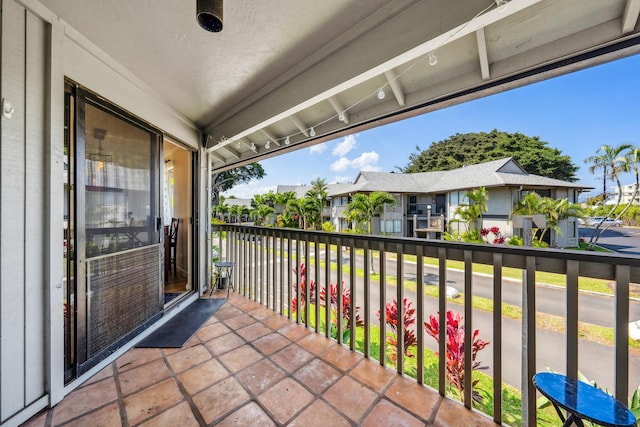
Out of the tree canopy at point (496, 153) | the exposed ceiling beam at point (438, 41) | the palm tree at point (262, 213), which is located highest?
the tree canopy at point (496, 153)

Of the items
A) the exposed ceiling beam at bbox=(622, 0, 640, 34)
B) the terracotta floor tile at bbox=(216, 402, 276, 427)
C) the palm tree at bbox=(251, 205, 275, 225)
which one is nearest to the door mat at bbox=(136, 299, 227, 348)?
the terracotta floor tile at bbox=(216, 402, 276, 427)

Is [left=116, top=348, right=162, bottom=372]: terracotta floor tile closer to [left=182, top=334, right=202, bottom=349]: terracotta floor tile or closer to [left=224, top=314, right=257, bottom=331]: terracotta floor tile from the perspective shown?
[left=182, top=334, right=202, bottom=349]: terracotta floor tile

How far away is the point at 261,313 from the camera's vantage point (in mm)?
2838

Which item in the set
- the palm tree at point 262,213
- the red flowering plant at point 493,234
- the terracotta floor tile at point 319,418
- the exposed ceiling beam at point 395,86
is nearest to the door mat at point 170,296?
the terracotta floor tile at point 319,418

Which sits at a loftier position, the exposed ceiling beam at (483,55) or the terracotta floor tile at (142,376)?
the exposed ceiling beam at (483,55)

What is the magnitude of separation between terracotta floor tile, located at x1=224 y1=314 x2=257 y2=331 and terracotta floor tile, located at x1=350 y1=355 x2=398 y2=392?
4.18ft

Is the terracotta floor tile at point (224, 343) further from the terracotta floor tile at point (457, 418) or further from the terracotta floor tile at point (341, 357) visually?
the terracotta floor tile at point (457, 418)

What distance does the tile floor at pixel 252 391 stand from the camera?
54.4 inches

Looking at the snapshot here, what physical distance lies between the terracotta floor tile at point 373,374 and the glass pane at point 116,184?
217 cm

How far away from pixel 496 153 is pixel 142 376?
2353 cm

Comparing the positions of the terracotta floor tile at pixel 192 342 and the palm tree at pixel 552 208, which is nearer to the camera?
the terracotta floor tile at pixel 192 342

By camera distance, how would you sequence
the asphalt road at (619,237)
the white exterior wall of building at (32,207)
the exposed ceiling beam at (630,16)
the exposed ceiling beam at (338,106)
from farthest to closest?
the asphalt road at (619,237) < the exposed ceiling beam at (338,106) < the white exterior wall of building at (32,207) < the exposed ceiling beam at (630,16)

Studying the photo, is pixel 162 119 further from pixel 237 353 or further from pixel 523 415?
pixel 523 415

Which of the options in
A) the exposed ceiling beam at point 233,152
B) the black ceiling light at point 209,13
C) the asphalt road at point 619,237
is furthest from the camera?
the asphalt road at point 619,237
